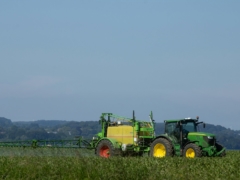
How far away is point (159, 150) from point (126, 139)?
2064 mm

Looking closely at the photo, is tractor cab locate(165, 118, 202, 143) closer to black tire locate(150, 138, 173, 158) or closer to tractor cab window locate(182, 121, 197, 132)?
tractor cab window locate(182, 121, 197, 132)

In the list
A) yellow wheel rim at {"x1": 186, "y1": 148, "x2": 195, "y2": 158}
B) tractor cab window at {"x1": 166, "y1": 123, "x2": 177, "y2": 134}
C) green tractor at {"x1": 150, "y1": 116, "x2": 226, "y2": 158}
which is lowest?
yellow wheel rim at {"x1": 186, "y1": 148, "x2": 195, "y2": 158}

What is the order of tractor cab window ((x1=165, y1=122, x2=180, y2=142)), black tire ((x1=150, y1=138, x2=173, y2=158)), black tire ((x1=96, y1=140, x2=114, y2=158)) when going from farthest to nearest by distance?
black tire ((x1=96, y1=140, x2=114, y2=158))
tractor cab window ((x1=165, y1=122, x2=180, y2=142))
black tire ((x1=150, y1=138, x2=173, y2=158))

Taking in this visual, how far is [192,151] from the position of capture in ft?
76.3

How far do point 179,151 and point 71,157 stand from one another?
8187 millimetres

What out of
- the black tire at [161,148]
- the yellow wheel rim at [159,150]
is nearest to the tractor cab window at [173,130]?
the black tire at [161,148]

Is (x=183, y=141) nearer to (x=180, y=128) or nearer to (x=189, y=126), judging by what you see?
(x=180, y=128)

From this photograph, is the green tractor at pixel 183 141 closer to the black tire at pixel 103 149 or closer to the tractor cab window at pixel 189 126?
the tractor cab window at pixel 189 126

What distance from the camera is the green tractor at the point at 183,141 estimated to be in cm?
2339

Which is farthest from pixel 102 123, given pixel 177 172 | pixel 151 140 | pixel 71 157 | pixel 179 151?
pixel 177 172

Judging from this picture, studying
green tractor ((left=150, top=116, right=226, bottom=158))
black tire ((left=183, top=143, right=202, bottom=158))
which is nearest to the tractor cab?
green tractor ((left=150, top=116, right=226, bottom=158))

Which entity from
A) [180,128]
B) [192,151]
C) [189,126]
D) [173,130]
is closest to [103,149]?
[173,130]

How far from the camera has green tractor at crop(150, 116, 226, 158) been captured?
23391mm

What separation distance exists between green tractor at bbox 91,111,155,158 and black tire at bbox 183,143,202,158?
2313 millimetres
